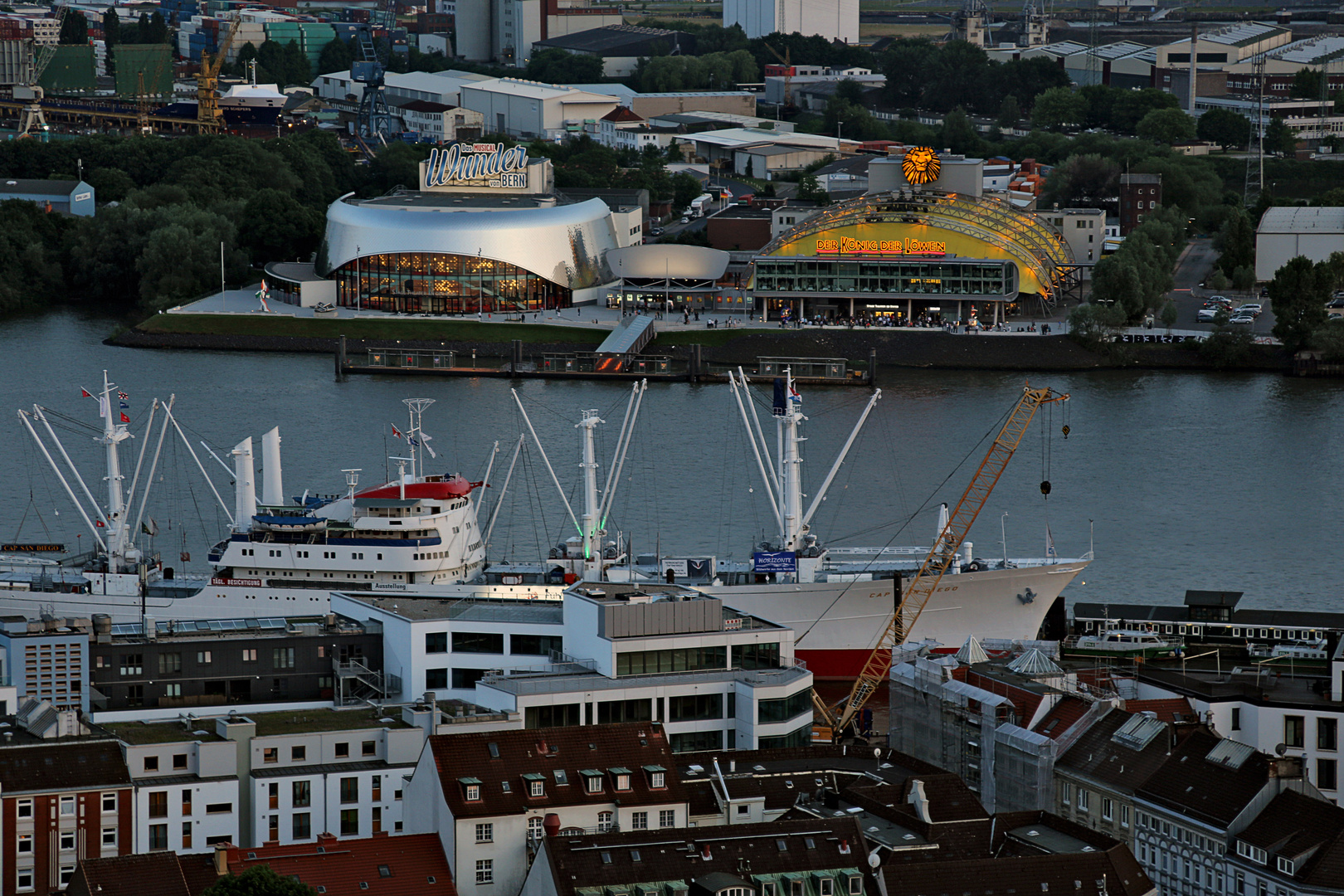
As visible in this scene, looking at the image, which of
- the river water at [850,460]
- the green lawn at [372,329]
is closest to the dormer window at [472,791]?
the river water at [850,460]

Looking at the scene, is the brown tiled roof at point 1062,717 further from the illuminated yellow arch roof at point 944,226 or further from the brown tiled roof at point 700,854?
the illuminated yellow arch roof at point 944,226

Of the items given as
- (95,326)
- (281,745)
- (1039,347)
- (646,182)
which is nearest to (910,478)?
(1039,347)

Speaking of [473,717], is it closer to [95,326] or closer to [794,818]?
[794,818]

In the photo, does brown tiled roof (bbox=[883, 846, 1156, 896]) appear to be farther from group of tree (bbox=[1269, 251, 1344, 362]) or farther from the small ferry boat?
group of tree (bbox=[1269, 251, 1344, 362])

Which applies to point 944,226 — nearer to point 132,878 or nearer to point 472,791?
point 472,791

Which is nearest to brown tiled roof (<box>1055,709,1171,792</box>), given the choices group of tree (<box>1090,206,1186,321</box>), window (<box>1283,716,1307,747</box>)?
window (<box>1283,716,1307,747</box>)
